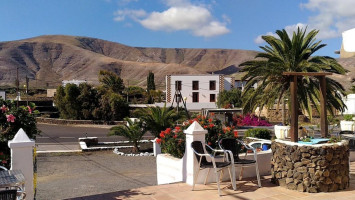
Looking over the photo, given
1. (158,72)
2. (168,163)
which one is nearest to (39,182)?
(168,163)

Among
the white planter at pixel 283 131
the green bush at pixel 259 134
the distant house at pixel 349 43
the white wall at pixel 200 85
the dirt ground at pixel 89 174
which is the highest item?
the white wall at pixel 200 85

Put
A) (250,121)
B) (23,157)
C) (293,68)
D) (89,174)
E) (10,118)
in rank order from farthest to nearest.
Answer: (250,121)
(293,68)
(89,174)
(10,118)
(23,157)

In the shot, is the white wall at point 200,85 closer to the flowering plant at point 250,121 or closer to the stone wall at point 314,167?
the flowering plant at point 250,121

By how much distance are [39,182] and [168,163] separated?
4673 millimetres

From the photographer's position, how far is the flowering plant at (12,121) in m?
6.30

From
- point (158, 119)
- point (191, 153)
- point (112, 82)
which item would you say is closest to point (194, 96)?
point (112, 82)

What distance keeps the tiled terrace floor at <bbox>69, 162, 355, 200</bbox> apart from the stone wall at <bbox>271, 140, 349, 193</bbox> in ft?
0.41

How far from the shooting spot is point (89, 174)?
1089cm

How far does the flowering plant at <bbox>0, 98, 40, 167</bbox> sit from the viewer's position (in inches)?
248

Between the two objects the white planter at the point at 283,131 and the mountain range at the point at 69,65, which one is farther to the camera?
the mountain range at the point at 69,65

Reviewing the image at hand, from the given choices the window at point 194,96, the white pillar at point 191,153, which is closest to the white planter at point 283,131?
the white pillar at point 191,153

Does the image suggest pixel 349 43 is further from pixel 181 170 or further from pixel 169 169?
pixel 169 169

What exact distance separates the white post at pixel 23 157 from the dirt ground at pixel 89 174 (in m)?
1.84

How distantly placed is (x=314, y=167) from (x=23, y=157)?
4545 millimetres
